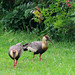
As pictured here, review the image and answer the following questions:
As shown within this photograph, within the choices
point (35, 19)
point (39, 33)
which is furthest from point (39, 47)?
point (39, 33)

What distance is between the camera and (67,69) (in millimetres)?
8281

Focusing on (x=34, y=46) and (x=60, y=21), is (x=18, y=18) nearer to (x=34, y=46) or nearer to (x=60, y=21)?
(x=60, y=21)

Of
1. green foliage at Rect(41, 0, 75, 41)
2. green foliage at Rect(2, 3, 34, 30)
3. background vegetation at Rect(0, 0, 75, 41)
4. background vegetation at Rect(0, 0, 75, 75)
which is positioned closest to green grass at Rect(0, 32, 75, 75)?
background vegetation at Rect(0, 0, 75, 75)

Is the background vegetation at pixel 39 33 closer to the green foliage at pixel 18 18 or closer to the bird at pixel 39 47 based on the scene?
the green foliage at pixel 18 18

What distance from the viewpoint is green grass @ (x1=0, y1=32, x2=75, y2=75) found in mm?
8047

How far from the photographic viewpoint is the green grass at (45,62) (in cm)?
805

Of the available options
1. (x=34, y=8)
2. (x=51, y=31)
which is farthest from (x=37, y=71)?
(x=34, y=8)

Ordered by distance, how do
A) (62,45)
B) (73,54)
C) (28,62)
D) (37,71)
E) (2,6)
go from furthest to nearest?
(2,6)
(62,45)
(73,54)
(28,62)
(37,71)

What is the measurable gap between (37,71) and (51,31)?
5.94 metres

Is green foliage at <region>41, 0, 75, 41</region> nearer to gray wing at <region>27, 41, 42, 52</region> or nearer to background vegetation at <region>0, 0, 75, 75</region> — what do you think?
background vegetation at <region>0, 0, 75, 75</region>

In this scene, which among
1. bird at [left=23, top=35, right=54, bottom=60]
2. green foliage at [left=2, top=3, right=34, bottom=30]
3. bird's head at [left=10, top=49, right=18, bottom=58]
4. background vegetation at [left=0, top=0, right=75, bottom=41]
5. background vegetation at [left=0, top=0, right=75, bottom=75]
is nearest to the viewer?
bird's head at [left=10, top=49, right=18, bottom=58]

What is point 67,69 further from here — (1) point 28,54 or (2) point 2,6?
(2) point 2,6

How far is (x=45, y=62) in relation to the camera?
9.52 metres

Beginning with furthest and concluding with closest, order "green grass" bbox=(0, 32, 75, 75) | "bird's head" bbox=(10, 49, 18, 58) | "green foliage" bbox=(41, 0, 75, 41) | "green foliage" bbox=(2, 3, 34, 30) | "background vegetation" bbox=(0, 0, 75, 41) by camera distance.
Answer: "green foliage" bbox=(2, 3, 34, 30)
"background vegetation" bbox=(0, 0, 75, 41)
"green foliage" bbox=(41, 0, 75, 41)
"bird's head" bbox=(10, 49, 18, 58)
"green grass" bbox=(0, 32, 75, 75)
